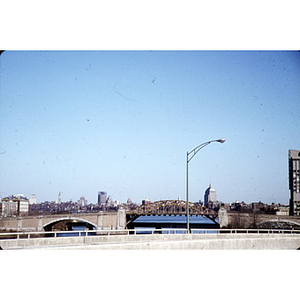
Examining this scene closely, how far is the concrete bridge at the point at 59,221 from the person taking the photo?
56188 millimetres

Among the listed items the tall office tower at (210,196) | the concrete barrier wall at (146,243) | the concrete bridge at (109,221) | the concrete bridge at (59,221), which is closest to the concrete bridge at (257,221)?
the concrete bridge at (109,221)

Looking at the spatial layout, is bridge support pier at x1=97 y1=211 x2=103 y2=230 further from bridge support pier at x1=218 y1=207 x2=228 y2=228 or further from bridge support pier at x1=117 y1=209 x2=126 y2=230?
bridge support pier at x1=218 y1=207 x2=228 y2=228

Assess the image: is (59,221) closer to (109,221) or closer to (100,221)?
(100,221)

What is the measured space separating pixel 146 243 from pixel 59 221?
52.9 meters

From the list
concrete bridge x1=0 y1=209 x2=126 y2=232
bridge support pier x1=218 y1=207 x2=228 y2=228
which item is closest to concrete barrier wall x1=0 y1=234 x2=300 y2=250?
concrete bridge x1=0 y1=209 x2=126 y2=232

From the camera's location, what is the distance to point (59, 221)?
2557 inches

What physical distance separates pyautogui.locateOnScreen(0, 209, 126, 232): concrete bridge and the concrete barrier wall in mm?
39531

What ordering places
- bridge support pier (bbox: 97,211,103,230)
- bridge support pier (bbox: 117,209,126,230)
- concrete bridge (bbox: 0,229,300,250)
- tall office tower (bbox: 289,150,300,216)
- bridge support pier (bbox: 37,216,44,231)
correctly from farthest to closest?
tall office tower (bbox: 289,150,300,216)
bridge support pier (bbox: 117,209,126,230)
bridge support pier (bbox: 97,211,103,230)
bridge support pier (bbox: 37,216,44,231)
concrete bridge (bbox: 0,229,300,250)

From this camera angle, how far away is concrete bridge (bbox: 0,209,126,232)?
184 ft

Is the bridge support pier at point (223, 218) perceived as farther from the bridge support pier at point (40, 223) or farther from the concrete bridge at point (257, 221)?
the bridge support pier at point (40, 223)

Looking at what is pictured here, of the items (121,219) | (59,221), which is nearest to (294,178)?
(121,219)

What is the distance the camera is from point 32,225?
55594 millimetres
